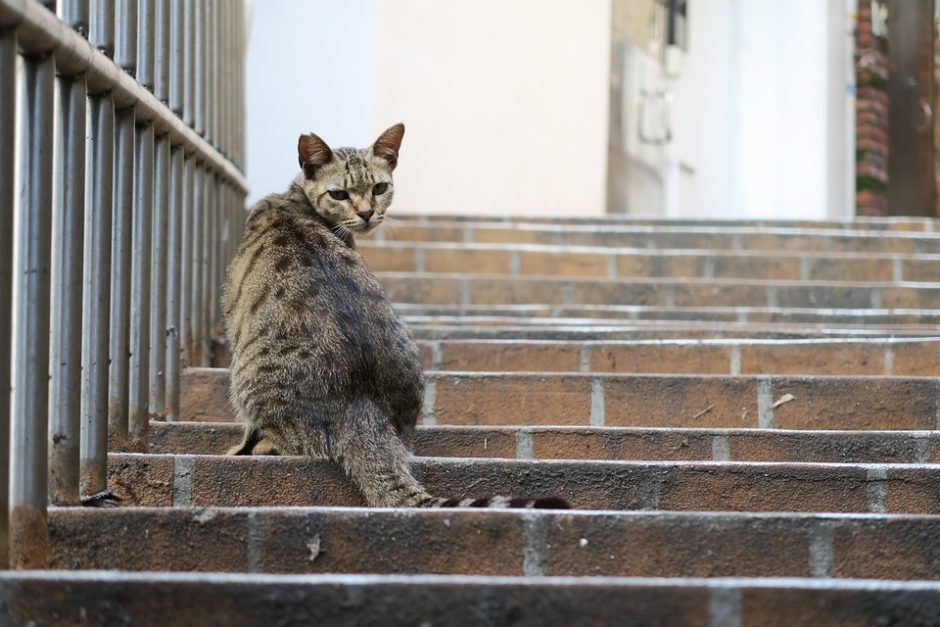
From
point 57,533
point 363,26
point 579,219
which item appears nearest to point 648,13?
point 363,26

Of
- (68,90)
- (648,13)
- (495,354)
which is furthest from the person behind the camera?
(648,13)

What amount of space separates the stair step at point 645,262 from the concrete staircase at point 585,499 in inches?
23.1

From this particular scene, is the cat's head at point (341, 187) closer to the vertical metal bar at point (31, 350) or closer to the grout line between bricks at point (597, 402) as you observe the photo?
the grout line between bricks at point (597, 402)

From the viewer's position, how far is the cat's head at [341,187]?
3.44 meters

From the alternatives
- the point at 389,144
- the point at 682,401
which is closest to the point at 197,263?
the point at 389,144

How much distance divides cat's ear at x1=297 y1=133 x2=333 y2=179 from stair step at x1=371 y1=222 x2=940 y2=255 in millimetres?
2528

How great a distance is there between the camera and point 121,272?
2709mm

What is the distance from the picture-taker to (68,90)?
2.35m

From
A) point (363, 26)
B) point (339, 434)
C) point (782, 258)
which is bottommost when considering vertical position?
point (339, 434)

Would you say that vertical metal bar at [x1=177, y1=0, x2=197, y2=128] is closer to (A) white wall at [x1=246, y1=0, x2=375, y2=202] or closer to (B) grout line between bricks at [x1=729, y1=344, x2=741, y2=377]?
(B) grout line between bricks at [x1=729, y1=344, x2=741, y2=377]

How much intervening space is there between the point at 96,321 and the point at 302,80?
487cm

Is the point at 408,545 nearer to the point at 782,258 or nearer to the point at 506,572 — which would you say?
the point at 506,572

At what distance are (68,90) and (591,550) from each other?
1199 millimetres

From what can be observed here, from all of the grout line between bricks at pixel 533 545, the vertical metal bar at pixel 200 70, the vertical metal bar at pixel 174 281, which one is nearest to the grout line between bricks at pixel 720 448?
the grout line between bricks at pixel 533 545
